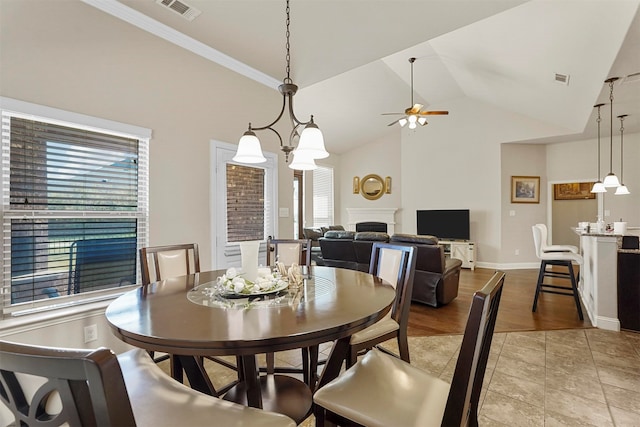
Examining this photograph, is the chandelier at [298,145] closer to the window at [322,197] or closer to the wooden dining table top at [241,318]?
the wooden dining table top at [241,318]

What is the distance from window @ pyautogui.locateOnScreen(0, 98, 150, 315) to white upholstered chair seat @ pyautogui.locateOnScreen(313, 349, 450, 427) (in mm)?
2051

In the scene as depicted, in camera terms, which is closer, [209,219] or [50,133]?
[50,133]

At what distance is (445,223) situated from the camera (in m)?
6.95

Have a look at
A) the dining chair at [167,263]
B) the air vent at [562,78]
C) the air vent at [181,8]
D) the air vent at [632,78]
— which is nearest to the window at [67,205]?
the dining chair at [167,263]

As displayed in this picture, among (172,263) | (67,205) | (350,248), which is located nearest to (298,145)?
(172,263)

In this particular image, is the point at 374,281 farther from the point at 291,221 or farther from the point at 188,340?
the point at 291,221

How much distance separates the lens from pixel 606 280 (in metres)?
3.05

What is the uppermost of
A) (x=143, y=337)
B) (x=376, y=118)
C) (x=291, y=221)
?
(x=376, y=118)

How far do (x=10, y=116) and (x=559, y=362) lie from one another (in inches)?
169

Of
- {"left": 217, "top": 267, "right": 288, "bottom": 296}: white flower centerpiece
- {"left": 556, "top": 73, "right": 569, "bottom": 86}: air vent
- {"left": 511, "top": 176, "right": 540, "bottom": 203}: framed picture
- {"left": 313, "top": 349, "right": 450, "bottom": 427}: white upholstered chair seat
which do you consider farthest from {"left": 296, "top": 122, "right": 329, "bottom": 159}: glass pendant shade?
{"left": 511, "top": 176, "right": 540, "bottom": 203}: framed picture

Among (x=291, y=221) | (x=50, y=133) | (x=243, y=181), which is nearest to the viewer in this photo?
(x=50, y=133)

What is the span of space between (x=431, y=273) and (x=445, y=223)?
357 centimetres

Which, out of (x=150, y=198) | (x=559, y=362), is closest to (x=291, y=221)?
(x=150, y=198)

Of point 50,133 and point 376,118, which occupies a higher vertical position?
point 376,118
